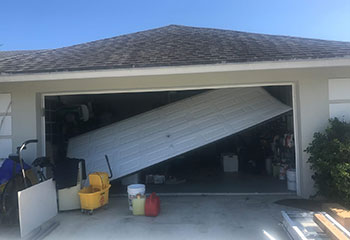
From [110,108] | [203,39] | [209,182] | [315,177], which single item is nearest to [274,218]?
[315,177]

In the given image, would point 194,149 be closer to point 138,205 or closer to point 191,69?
point 138,205

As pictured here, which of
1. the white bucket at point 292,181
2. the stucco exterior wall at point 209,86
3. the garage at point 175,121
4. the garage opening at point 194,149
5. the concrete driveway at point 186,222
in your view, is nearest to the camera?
the concrete driveway at point 186,222

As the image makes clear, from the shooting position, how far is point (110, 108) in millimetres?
10398

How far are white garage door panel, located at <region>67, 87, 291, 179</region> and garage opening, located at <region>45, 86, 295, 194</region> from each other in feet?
0.39

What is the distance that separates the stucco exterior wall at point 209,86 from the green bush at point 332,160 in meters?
0.26

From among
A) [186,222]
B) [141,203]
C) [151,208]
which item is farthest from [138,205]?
[186,222]

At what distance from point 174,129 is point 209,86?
1.55 metres

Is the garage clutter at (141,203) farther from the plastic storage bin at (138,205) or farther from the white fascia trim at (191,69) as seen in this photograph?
the white fascia trim at (191,69)

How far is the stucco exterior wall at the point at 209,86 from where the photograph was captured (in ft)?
17.3

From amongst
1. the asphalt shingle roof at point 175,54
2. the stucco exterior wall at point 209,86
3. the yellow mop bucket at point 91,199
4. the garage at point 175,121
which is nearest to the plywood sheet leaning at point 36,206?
the garage at point 175,121

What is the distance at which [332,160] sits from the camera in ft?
14.7

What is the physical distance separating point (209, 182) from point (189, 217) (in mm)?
2669

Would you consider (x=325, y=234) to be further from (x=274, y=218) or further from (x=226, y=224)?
(x=226, y=224)

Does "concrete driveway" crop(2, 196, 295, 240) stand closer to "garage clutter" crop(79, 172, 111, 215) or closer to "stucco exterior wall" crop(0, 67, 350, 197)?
"garage clutter" crop(79, 172, 111, 215)
